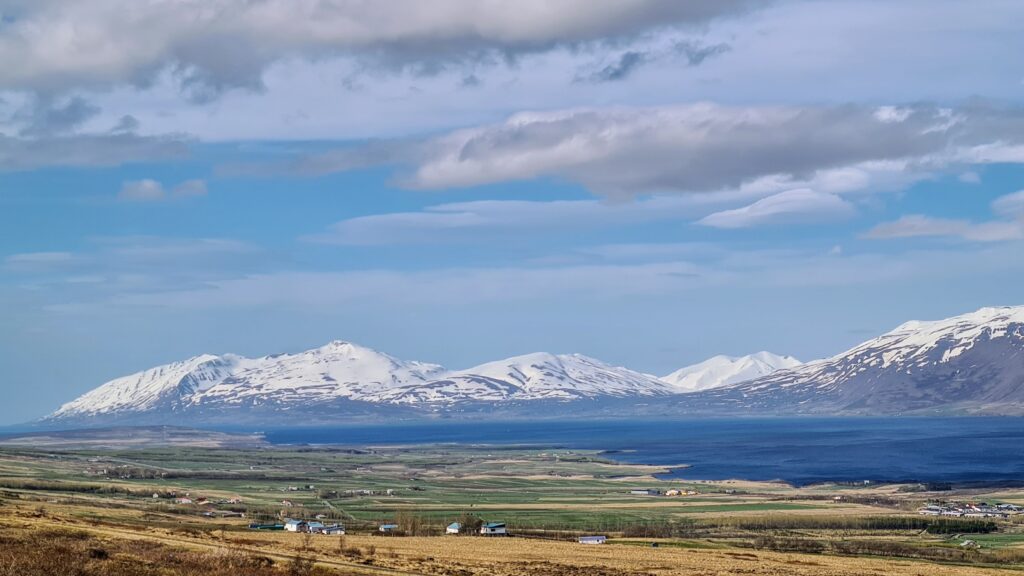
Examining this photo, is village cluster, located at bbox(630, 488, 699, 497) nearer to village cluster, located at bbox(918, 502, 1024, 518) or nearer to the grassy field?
the grassy field

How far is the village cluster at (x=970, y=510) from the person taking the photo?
469 feet

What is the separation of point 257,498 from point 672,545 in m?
92.7

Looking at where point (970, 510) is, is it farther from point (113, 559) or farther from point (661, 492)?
point (113, 559)

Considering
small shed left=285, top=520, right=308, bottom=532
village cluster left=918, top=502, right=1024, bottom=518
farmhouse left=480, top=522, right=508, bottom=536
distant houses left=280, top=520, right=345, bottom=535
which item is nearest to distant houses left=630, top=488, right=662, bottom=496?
village cluster left=918, top=502, right=1024, bottom=518

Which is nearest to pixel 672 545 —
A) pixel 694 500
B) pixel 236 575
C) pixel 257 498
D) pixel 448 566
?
pixel 448 566

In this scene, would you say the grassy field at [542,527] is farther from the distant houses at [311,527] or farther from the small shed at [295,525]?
the small shed at [295,525]

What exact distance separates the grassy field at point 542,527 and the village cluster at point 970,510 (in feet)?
14.2

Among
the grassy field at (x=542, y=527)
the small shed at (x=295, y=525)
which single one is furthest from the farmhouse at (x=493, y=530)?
the small shed at (x=295, y=525)

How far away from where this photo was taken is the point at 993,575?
68.8 meters

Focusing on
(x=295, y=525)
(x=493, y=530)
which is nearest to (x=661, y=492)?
(x=493, y=530)

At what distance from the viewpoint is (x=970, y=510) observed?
150 meters

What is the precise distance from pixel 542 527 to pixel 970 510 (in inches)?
2365

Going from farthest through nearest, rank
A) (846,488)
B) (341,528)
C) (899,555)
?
(846,488), (341,528), (899,555)

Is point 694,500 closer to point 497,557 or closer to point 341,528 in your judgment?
point 341,528
